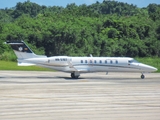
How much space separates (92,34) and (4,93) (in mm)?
58536

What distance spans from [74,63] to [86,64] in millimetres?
1262

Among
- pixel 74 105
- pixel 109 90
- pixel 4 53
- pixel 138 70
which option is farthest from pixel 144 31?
pixel 74 105

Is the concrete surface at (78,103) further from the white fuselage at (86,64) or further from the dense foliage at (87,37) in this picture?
the dense foliage at (87,37)

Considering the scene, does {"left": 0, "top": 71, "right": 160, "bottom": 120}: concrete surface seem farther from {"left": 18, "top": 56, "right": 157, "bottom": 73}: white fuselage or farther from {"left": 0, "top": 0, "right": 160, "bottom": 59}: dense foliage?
{"left": 0, "top": 0, "right": 160, "bottom": 59}: dense foliage

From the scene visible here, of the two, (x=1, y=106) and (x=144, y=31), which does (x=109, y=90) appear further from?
(x=144, y=31)

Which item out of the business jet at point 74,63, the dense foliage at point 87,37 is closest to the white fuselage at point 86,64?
the business jet at point 74,63

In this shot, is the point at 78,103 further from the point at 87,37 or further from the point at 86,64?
the point at 87,37

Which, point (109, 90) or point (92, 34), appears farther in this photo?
point (92, 34)

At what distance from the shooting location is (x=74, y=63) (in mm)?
46531

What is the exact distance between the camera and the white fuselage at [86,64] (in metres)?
45.7

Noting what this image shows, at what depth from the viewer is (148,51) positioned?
83.9 metres

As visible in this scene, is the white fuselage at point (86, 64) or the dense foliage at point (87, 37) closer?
the white fuselage at point (86, 64)

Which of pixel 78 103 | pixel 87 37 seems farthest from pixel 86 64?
pixel 87 37

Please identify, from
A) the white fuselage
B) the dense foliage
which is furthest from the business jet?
the dense foliage
